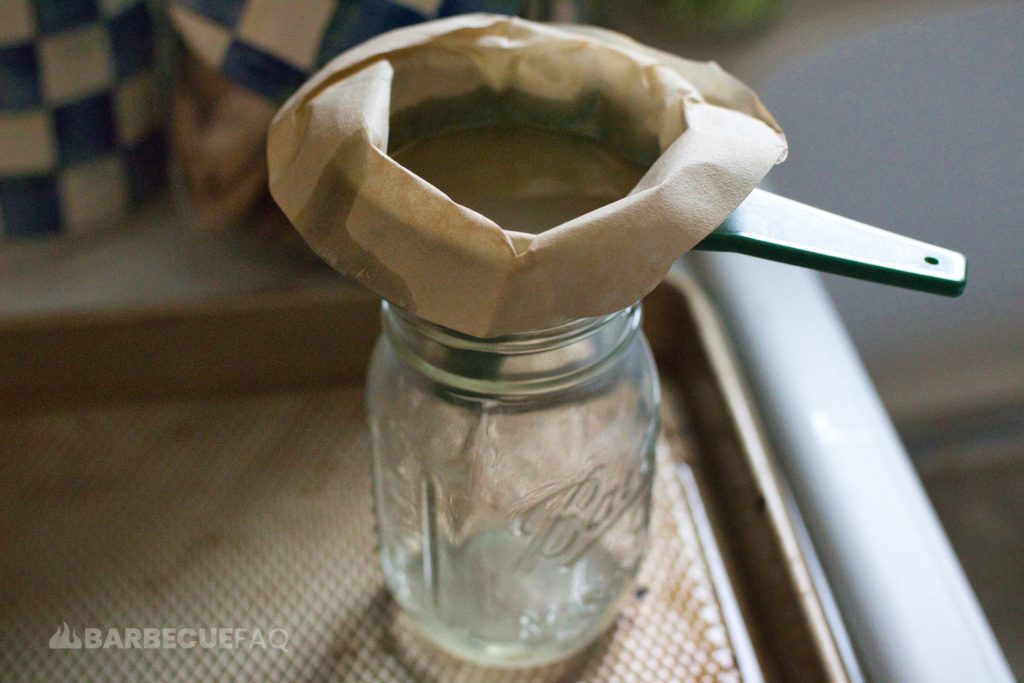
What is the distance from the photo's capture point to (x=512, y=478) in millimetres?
336

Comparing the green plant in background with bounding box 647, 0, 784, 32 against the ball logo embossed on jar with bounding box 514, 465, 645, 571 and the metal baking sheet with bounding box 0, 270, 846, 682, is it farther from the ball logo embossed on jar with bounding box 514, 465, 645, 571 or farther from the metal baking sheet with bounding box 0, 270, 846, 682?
the ball logo embossed on jar with bounding box 514, 465, 645, 571

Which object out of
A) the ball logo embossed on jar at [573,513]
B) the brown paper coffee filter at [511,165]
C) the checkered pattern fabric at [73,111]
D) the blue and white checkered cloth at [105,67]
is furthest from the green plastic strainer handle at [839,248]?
the checkered pattern fabric at [73,111]

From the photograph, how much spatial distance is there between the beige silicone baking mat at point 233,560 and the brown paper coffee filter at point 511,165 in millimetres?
180

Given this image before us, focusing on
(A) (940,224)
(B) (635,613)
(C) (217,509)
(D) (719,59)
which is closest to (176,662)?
(C) (217,509)

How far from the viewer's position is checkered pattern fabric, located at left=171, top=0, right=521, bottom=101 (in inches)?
17.4

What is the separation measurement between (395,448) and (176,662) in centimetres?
12

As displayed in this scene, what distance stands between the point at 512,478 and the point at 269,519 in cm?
14

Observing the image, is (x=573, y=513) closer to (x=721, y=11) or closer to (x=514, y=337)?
(x=514, y=337)

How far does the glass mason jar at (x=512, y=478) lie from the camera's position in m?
0.31

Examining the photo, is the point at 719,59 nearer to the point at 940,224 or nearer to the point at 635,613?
the point at 940,224

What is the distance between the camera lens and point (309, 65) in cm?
46

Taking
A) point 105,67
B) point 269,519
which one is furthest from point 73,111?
point 269,519

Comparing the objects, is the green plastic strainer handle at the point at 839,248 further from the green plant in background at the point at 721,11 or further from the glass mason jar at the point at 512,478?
the green plant in background at the point at 721,11

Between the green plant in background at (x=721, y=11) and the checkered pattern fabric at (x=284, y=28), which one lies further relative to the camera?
the green plant in background at (x=721, y=11)
